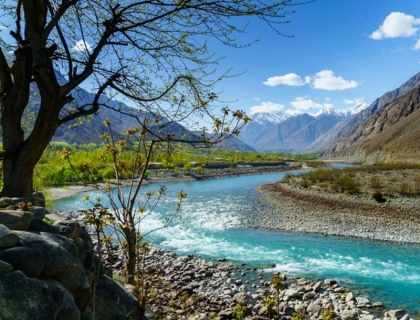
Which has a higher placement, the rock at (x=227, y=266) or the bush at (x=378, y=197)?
the bush at (x=378, y=197)

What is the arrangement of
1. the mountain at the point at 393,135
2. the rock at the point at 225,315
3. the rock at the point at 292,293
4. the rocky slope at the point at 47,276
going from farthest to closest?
the mountain at the point at 393,135 → the rock at the point at 292,293 → the rock at the point at 225,315 → the rocky slope at the point at 47,276

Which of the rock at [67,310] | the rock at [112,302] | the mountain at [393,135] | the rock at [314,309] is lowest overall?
the rock at [314,309]

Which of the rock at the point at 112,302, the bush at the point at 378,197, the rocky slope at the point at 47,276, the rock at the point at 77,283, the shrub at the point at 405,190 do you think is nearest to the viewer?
the rocky slope at the point at 47,276

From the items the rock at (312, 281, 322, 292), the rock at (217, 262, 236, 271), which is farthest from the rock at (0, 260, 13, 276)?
the rock at (217, 262, 236, 271)

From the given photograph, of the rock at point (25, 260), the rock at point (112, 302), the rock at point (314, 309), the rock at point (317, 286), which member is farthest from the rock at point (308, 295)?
the rock at point (25, 260)

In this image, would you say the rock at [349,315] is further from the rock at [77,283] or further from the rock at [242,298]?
the rock at [77,283]

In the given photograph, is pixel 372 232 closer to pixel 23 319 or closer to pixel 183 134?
pixel 183 134

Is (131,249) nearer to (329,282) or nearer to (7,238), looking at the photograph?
(7,238)

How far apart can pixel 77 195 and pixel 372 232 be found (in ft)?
109

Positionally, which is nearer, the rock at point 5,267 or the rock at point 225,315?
the rock at point 5,267

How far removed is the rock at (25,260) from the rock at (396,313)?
30.6 feet

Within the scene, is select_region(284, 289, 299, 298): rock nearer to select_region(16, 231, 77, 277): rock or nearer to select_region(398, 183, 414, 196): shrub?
→ select_region(16, 231, 77, 277): rock

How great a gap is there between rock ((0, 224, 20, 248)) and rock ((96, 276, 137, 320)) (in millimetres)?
1667

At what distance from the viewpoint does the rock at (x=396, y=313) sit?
8.57m
